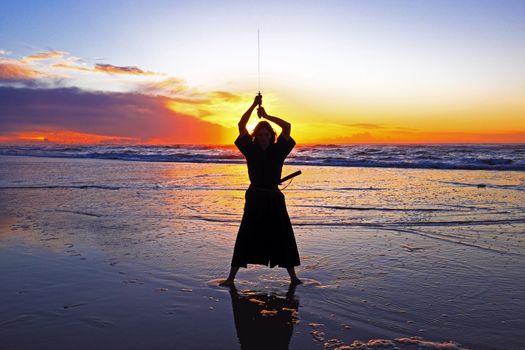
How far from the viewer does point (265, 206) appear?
5055 mm

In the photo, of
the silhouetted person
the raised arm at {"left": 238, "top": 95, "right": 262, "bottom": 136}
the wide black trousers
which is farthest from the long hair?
the wide black trousers

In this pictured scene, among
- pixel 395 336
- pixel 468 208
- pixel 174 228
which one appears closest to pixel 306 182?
pixel 468 208

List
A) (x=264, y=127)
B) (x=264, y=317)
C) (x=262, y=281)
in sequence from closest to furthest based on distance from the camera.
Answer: (x=264, y=317) < (x=264, y=127) < (x=262, y=281)

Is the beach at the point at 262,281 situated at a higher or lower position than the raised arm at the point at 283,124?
lower

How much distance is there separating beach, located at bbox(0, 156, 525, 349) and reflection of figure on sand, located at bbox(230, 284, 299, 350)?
0.02m

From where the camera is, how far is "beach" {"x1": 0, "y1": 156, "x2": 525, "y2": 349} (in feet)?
12.3

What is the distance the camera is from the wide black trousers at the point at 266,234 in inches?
199

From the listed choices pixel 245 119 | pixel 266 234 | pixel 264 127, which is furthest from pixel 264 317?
pixel 245 119

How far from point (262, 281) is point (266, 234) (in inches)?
24.2

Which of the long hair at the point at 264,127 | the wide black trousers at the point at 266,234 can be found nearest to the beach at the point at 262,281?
the wide black trousers at the point at 266,234

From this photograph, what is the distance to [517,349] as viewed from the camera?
11.4 feet

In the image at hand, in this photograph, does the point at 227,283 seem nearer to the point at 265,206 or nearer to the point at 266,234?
the point at 266,234

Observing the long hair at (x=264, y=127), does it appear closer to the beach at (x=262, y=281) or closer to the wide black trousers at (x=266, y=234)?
the wide black trousers at (x=266, y=234)

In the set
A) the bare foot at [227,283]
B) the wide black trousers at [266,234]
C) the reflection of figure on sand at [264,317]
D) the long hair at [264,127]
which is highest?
the long hair at [264,127]
